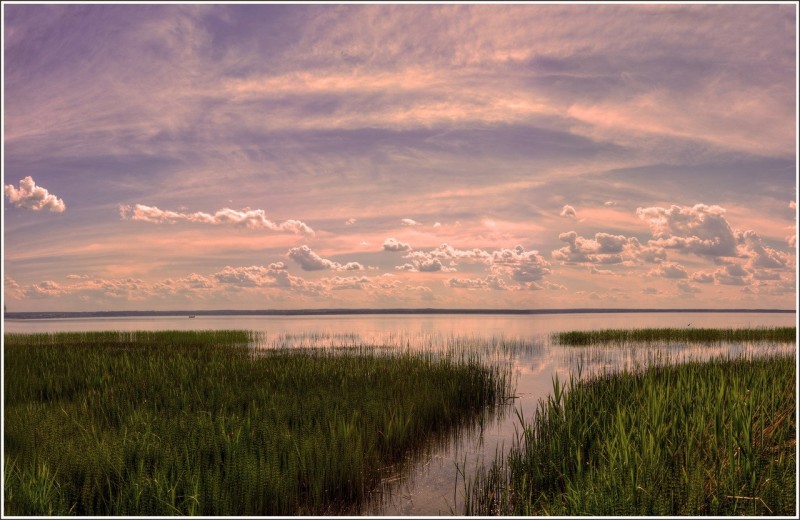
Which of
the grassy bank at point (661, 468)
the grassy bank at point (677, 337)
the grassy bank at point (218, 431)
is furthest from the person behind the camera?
the grassy bank at point (677, 337)

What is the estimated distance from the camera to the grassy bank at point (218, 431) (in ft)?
25.3

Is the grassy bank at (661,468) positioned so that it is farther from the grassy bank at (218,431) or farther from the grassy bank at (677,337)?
the grassy bank at (677,337)

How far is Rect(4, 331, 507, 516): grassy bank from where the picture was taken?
25.3ft

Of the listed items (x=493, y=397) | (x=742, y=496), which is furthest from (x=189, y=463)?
(x=493, y=397)

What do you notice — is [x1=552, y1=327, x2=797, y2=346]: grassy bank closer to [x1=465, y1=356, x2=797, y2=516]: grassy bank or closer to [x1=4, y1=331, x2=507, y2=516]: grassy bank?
[x1=4, y1=331, x2=507, y2=516]: grassy bank

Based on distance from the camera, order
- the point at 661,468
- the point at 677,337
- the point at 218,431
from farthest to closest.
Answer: the point at 677,337, the point at 218,431, the point at 661,468

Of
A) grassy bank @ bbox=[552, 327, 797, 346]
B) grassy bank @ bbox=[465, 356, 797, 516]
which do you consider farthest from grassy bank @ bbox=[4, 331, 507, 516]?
grassy bank @ bbox=[552, 327, 797, 346]

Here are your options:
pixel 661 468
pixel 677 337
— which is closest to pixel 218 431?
pixel 661 468

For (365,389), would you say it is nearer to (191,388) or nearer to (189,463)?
(191,388)

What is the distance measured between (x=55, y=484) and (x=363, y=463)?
4971 mm

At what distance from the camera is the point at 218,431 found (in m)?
10.0

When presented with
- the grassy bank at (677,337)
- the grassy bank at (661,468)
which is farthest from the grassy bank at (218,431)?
the grassy bank at (677,337)

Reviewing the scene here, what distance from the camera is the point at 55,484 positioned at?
26.5 ft

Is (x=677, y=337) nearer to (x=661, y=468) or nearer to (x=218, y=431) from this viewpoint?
(x=661, y=468)
